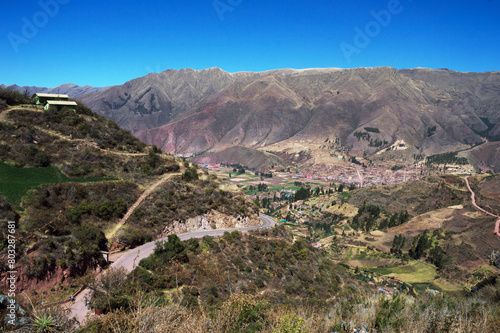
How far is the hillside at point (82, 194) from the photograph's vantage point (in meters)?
20.6

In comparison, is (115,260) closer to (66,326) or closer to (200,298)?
(200,298)

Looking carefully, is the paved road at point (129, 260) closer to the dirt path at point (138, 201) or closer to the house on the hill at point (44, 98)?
the dirt path at point (138, 201)

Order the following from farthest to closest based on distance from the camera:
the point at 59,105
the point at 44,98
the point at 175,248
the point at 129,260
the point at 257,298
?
1. the point at 44,98
2. the point at 59,105
3. the point at 175,248
4. the point at 129,260
5. the point at 257,298

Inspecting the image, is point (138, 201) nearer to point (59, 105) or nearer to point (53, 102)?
point (59, 105)

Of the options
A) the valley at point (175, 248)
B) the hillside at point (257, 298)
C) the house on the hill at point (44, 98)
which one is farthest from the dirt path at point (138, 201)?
the house on the hill at point (44, 98)

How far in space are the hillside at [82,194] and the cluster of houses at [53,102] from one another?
4.95 ft

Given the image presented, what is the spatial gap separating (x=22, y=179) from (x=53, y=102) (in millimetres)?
22265

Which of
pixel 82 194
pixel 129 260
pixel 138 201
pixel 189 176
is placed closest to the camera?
pixel 129 260

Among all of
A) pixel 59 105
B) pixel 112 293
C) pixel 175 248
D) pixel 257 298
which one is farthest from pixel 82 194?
pixel 257 298

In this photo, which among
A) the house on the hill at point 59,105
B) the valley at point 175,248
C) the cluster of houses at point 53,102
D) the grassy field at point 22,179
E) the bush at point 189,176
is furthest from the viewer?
the cluster of houses at point 53,102

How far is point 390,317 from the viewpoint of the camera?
34.1ft

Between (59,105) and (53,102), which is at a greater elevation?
(53,102)

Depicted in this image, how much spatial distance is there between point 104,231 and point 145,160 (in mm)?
16007

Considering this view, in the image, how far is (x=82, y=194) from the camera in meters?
30.0
